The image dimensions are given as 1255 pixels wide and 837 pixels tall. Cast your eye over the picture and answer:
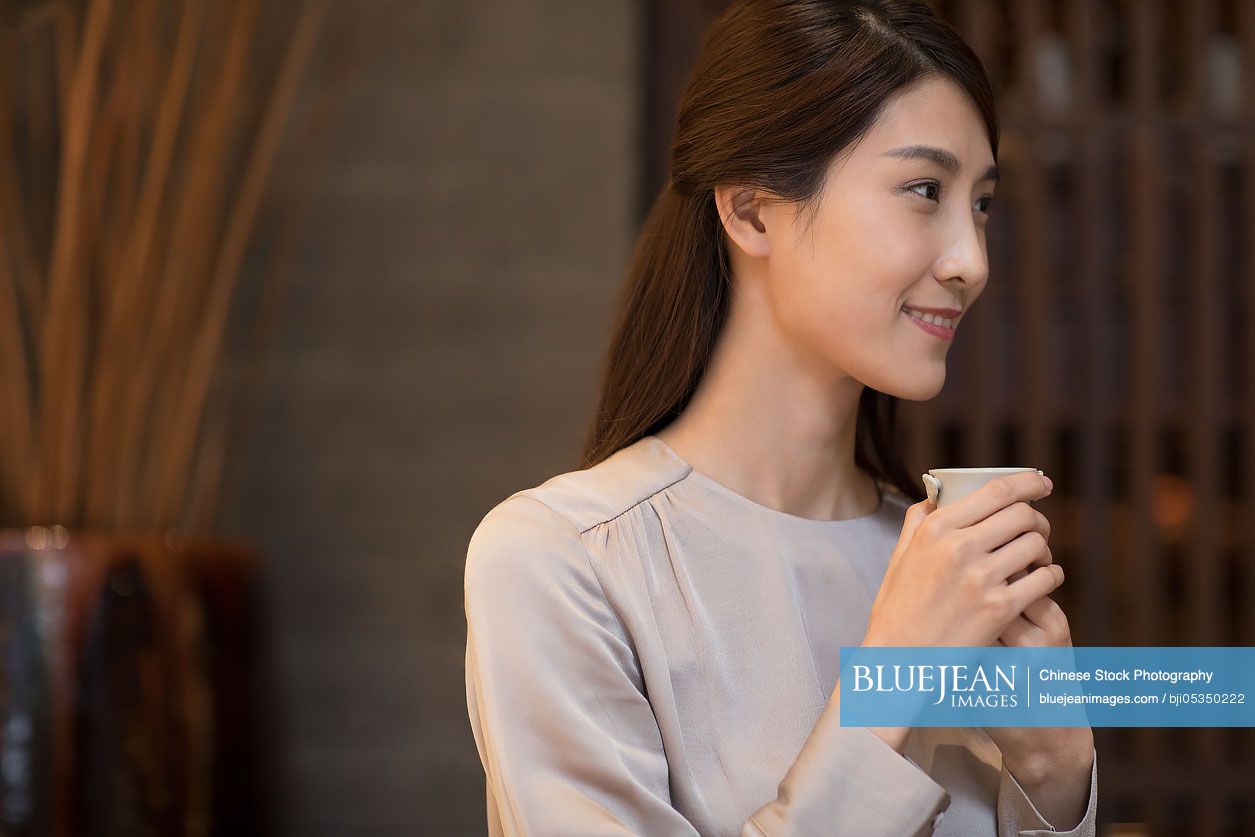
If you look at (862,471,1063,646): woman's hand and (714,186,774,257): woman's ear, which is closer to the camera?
(862,471,1063,646): woman's hand

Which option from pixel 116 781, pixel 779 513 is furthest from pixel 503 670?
pixel 116 781

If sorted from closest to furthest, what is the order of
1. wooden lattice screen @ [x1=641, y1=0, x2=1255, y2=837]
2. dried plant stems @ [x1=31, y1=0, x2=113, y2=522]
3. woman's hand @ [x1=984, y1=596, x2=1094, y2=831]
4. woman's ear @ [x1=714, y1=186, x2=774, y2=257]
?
woman's hand @ [x1=984, y1=596, x2=1094, y2=831], woman's ear @ [x1=714, y1=186, x2=774, y2=257], dried plant stems @ [x1=31, y1=0, x2=113, y2=522], wooden lattice screen @ [x1=641, y1=0, x2=1255, y2=837]

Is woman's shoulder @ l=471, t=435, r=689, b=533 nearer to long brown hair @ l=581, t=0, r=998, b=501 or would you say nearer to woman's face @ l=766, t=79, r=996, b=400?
long brown hair @ l=581, t=0, r=998, b=501

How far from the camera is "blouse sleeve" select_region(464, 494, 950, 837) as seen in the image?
923 mm

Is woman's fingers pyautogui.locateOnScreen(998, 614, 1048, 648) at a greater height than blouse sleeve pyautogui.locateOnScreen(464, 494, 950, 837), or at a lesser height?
greater

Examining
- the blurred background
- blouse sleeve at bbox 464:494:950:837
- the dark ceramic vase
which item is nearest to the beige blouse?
blouse sleeve at bbox 464:494:950:837

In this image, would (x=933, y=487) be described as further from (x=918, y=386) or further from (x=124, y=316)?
(x=124, y=316)

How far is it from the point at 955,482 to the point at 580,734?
1.14ft

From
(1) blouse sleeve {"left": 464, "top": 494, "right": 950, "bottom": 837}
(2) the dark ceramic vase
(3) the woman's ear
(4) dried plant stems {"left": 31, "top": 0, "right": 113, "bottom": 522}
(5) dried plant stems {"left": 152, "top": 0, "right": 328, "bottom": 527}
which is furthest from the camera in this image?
(5) dried plant stems {"left": 152, "top": 0, "right": 328, "bottom": 527}

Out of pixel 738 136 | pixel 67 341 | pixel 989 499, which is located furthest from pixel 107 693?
pixel 989 499

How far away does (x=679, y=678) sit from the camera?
1028 mm

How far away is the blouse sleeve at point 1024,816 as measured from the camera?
3.45ft

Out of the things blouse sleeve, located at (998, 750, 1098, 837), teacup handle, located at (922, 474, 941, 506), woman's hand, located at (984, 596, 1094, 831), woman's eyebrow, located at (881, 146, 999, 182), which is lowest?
blouse sleeve, located at (998, 750, 1098, 837)

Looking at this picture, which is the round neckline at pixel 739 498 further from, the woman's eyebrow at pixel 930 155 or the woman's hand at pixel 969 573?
the woman's eyebrow at pixel 930 155
